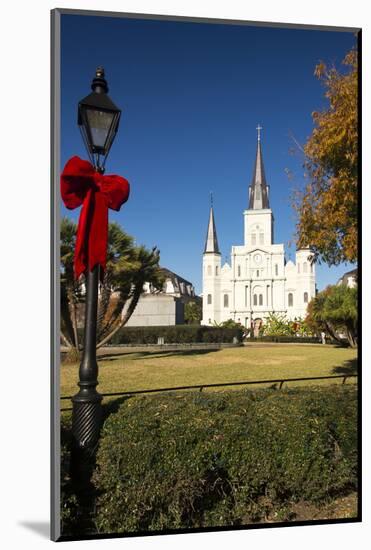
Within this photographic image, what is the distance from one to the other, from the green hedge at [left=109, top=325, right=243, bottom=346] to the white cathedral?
0.38 ft

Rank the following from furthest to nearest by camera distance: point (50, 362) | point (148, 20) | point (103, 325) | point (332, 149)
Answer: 1. point (103, 325)
2. point (332, 149)
3. point (148, 20)
4. point (50, 362)

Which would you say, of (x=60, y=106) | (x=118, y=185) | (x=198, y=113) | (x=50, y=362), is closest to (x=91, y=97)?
(x=60, y=106)

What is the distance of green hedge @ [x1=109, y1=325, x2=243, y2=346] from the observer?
14.0ft

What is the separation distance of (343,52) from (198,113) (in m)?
1.20

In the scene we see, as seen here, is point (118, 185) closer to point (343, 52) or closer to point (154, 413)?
point (154, 413)

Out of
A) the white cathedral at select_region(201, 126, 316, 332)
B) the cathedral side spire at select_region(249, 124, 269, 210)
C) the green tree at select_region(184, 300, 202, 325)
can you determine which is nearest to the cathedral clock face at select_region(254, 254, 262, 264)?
the white cathedral at select_region(201, 126, 316, 332)

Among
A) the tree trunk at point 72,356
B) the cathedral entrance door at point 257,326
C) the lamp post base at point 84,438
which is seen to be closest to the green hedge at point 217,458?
the lamp post base at point 84,438

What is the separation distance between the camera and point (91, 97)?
10.1ft

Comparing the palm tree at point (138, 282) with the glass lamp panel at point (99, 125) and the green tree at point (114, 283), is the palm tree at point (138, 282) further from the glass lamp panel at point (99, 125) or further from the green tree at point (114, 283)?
the glass lamp panel at point (99, 125)

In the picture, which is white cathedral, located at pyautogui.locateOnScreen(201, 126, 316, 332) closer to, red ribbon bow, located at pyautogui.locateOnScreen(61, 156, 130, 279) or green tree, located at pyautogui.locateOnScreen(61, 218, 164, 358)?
green tree, located at pyautogui.locateOnScreen(61, 218, 164, 358)

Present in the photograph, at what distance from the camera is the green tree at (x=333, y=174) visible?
12.3ft

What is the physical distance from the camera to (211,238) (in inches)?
155

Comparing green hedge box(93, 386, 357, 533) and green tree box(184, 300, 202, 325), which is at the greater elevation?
green tree box(184, 300, 202, 325)

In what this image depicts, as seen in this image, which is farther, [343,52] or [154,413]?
[343,52]
